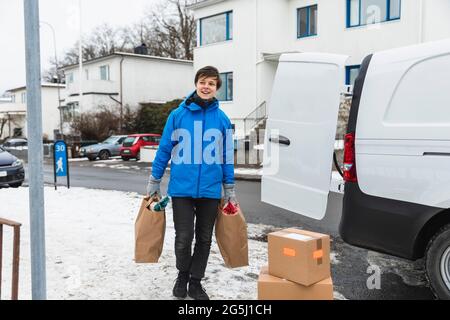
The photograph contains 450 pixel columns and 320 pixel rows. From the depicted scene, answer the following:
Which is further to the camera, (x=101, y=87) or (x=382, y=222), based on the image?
(x=101, y=87)

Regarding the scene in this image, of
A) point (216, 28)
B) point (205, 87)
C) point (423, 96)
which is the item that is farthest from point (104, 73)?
point (423, 96)

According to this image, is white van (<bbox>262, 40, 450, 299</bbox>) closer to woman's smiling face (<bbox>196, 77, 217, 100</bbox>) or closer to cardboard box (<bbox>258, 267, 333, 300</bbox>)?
cardboard box (<bbox>258, 267, 333, 300</bbox>)

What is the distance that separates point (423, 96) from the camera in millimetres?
3717

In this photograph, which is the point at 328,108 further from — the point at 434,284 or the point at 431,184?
the point at 434,284

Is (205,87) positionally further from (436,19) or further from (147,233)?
(436,19)

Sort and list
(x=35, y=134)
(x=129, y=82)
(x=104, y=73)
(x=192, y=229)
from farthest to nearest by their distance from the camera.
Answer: (x=104, y=73) → (x=129, y=82) → (x=192, y=229) → (x=35, y=134)

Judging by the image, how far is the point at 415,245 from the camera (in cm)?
376

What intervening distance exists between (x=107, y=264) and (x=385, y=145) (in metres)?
2.98

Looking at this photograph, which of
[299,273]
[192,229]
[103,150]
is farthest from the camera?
[103,150]

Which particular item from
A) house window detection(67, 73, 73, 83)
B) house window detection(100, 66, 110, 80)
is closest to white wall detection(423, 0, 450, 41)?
house window detection(100, 66, 110, 80)

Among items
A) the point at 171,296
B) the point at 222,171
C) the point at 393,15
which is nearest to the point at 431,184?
the point at 222,171

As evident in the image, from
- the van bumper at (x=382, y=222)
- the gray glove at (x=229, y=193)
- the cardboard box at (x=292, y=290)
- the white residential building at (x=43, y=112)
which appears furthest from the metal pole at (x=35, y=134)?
the white residential building at (x=43, y=112)

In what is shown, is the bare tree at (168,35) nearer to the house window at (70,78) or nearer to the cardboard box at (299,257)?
the house window at (70,78)
